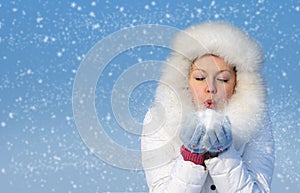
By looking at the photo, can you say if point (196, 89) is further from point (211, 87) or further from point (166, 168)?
point (166, 168)

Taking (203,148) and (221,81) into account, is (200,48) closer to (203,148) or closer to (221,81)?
(221,81)

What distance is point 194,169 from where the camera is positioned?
3.74 meters

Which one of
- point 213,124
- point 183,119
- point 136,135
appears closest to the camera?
point 213,124

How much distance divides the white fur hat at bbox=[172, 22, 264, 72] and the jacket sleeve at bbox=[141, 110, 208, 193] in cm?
56

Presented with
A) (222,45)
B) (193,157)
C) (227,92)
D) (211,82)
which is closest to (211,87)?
(211,82)

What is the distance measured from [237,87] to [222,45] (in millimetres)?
278

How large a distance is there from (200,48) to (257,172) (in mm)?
836

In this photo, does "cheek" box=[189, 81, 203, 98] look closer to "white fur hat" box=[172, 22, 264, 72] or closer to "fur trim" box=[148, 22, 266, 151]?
"fur trim" box=[148, 22, 266, 151]

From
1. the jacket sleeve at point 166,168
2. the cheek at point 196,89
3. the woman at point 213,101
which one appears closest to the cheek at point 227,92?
the woman at point 213,101

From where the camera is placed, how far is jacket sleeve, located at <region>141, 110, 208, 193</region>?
12.3ft

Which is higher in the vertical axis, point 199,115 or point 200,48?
point 200,48

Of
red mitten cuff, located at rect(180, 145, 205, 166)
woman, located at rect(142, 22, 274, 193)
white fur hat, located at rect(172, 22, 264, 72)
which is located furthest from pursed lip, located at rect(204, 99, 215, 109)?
red mitten cuff, located at rect(180, 145, 205, 166)

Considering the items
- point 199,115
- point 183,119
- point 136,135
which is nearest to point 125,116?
point 136,135

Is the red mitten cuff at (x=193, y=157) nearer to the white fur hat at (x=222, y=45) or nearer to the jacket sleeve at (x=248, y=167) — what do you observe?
the jacket sleeve at (x=248, y=167)
